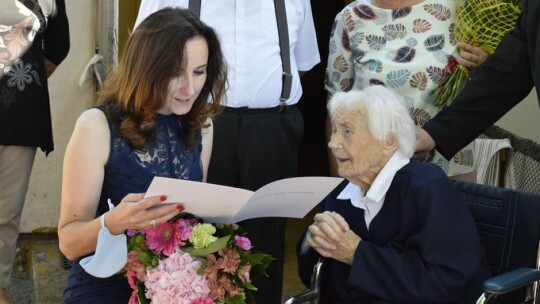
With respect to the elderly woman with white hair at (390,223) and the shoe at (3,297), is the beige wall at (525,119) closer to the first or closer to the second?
the elderly woman with white hair at (390,223)

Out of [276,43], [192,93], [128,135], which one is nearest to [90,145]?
[128,135]

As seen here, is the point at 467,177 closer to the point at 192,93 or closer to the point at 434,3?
the point at 434,3

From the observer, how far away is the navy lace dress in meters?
2.95

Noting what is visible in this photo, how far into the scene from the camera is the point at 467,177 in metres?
4.00

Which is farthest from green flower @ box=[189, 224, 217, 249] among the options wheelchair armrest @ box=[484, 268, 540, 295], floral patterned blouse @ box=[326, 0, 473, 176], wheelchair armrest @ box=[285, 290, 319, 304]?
floral patterned blouse @ box=[326, 0, 473, 176]

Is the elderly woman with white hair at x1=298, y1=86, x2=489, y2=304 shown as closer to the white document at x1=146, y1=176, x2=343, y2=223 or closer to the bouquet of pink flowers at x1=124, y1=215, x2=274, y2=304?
the white document at x1=146, y1=176, x2=343, y2=223

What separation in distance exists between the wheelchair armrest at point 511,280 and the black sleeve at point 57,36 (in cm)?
256

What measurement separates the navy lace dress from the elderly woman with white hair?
0.53 m

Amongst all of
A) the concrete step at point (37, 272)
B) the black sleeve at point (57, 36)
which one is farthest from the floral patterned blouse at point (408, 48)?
the concrete step at point (37, 272)

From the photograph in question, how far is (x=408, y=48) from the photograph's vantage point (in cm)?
380

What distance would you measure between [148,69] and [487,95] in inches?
54.7

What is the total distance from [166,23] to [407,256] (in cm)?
105

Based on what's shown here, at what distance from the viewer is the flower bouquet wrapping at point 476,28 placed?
3.74 metres

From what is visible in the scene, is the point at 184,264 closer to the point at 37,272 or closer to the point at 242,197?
the point at 242,197
